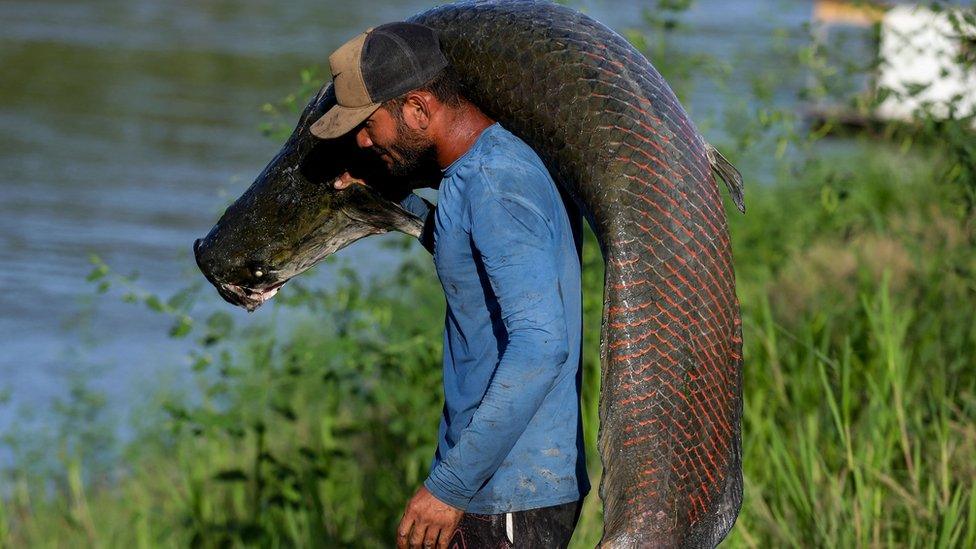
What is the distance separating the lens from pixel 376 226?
3201mm

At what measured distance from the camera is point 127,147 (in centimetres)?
1248

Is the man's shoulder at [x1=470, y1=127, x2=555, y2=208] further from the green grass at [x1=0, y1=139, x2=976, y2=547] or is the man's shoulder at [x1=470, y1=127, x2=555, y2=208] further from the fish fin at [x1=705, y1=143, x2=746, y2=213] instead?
the green grass at [x1=0, y1=139, x2=976, y2=547]

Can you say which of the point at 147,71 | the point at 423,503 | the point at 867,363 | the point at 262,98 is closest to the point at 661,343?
the point at 423,503

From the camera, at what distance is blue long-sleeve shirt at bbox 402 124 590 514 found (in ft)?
8.02

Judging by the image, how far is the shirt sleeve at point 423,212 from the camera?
2959 mm

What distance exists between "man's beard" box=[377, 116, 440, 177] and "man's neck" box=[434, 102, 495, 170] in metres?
0.02

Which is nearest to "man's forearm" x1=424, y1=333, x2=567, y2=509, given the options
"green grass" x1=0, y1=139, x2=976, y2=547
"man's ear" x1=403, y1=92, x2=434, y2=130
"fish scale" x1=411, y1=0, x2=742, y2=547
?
"fish scale" x1=411, y1=0, x2=742, y2=547

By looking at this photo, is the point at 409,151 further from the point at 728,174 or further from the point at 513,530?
the point at 513,530

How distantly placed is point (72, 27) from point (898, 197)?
12792mm

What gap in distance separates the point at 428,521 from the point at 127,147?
10592mm

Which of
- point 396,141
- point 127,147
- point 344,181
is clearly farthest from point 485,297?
point 127,147

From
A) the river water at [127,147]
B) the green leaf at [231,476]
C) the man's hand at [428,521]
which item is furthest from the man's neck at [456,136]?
the green leaf at [231,476]

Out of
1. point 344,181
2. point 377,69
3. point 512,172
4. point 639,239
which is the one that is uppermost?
point 377,69

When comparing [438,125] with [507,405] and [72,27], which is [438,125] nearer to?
[507,405]
